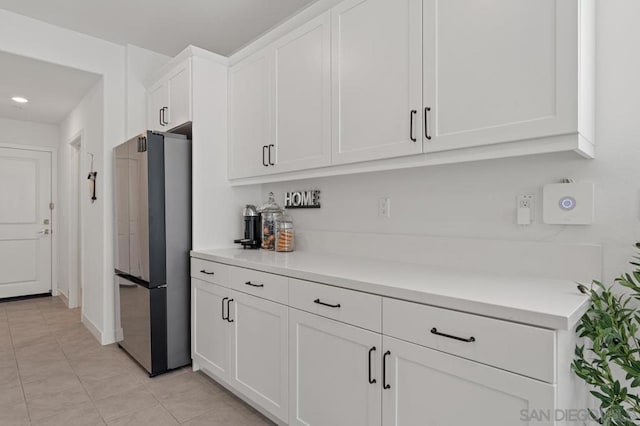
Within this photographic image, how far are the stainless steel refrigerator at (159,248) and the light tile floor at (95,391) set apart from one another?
0.20 m

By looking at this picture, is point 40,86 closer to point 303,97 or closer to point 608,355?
point 303,97

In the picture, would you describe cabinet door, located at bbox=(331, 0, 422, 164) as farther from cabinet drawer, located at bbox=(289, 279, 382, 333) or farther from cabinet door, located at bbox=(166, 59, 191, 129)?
cabinet door, located at bbox=(166, 59, 191, 129)

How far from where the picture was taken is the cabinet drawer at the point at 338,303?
4.62 ft

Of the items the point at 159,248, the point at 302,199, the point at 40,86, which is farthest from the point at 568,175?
the point at 40,86

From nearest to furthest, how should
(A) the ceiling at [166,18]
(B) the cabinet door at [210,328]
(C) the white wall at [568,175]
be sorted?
(C) the white wall at [568,175], (B) the cabinet door at [210,328], (A) the ceiling at [166,18]

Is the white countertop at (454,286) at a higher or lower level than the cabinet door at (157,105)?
lower

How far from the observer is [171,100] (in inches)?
115

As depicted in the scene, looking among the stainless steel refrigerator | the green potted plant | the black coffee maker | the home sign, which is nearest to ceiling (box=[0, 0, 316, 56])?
the stainless steel refrigerator

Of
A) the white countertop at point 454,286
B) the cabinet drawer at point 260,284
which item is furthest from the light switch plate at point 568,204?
the cabinet drawer at point 260,284

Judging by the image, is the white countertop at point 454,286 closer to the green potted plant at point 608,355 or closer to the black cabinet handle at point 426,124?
the green potted plant at point 608,355

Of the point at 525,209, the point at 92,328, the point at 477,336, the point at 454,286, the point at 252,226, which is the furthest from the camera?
the point at 92,328

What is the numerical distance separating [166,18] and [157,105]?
709 millimetres

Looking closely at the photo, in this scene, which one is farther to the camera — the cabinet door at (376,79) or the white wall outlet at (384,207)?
the white wall outlet at (384,207)

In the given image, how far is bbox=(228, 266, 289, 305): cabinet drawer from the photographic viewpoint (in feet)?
5.98
